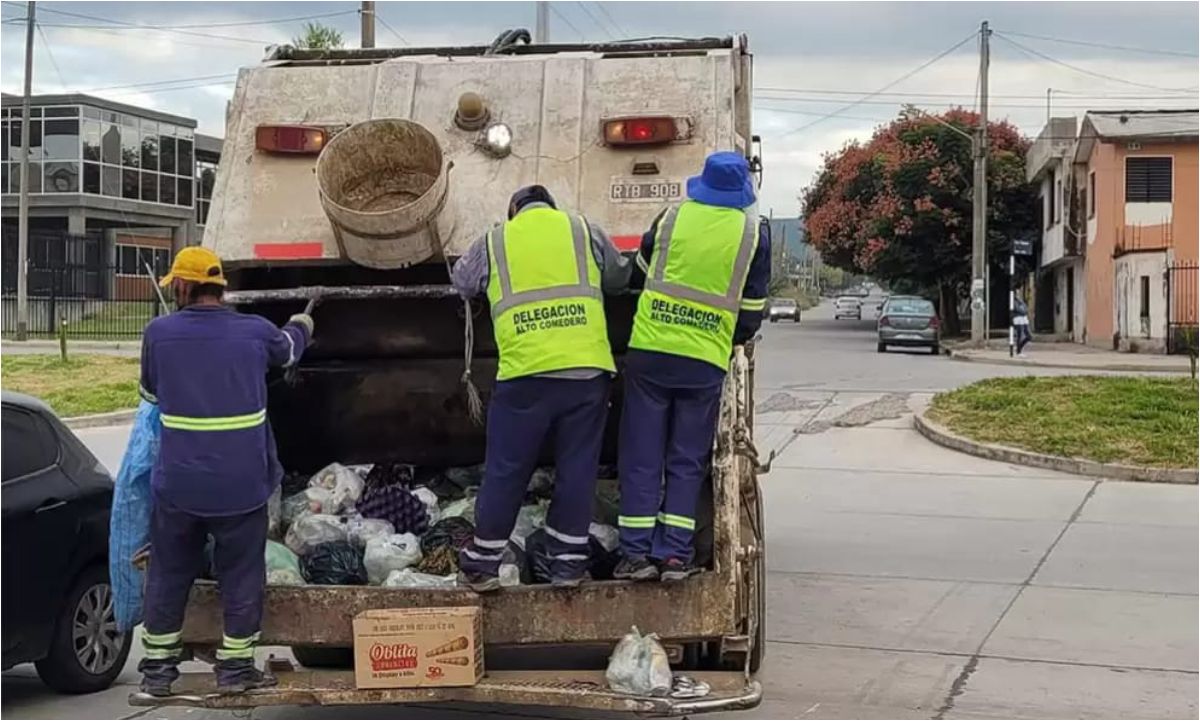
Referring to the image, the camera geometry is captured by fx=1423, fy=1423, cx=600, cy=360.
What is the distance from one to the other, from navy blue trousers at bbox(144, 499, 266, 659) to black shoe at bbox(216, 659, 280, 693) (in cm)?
3

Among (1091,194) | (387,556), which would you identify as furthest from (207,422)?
(1091,194)

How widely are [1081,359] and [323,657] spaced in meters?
23.8

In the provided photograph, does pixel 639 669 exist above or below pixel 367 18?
below

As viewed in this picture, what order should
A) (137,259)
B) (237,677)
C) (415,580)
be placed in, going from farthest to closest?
(137,259) < (415,580) < (237,677)

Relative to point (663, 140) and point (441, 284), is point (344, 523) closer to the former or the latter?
point (441, 284)

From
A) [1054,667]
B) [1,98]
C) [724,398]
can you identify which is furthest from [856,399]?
[1,98]

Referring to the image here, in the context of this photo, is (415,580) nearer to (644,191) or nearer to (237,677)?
(237,677)

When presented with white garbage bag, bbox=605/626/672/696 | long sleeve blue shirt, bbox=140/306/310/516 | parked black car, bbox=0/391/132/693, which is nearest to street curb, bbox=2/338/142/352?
parked black car, bbox=0/391/132/693

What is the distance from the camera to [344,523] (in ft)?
18.4

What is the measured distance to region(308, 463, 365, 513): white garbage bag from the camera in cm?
586

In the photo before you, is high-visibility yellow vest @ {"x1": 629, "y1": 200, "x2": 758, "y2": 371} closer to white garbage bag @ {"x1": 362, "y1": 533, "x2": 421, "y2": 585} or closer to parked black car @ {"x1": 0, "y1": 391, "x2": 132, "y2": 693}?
white garbage bag @ {"x1": 362, "y1": 533, "x2": 421, "y2": 585}

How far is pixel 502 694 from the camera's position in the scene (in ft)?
15.2

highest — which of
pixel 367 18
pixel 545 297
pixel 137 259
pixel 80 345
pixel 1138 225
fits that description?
pixel 367 18

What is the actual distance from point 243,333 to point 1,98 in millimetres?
37259
